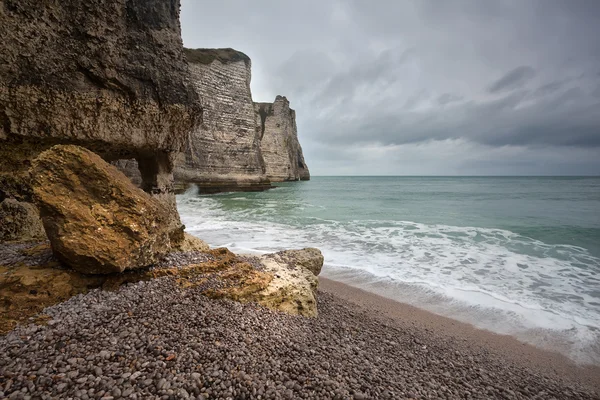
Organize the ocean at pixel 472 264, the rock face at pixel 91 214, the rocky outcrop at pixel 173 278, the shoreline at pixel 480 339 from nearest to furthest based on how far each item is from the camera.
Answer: the rocky outcrop at pixel 173 278 < the rock face at pixel 91 214 < the shoreline at pixel 480 339 < the ocean at pixel 472 264

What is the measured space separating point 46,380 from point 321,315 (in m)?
2.41

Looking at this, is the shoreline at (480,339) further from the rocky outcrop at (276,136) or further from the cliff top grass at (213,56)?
the rocky outcrop at (276,136)

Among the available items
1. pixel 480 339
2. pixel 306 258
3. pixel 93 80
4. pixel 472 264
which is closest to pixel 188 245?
pixel 306 258

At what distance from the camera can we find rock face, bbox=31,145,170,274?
231cm

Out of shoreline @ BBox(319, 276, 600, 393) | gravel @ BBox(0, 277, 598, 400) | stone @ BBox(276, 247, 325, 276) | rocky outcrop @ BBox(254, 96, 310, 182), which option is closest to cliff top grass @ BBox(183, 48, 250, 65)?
rocky outcrop @ BBox(254, 96, 310, 182)

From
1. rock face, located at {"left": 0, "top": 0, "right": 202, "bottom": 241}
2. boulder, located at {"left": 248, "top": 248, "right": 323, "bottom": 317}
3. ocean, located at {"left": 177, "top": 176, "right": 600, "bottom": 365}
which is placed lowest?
ocean, located at {"left": 177, "top": 176, "right": 600, "bottom": 365}

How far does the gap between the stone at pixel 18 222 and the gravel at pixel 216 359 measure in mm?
2317

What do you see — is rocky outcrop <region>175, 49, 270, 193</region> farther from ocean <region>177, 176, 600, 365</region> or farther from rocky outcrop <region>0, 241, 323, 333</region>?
rocky outcrop <region>0, 241, 323, 333</region>

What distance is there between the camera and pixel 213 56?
72.0ft

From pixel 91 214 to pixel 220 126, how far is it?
2201 cm

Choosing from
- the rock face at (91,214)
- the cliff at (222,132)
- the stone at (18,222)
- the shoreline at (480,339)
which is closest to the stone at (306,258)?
the shoreline at (480,339)

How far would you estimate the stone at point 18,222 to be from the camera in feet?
11.6

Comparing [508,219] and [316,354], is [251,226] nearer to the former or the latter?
[316,354]

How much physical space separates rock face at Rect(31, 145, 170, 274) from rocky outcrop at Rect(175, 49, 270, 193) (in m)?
20.6
